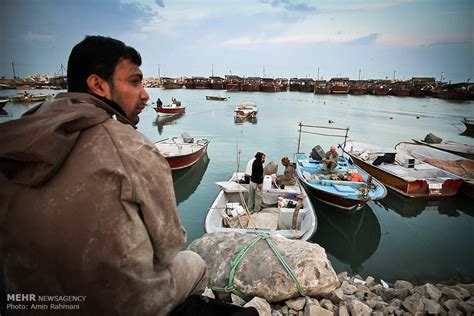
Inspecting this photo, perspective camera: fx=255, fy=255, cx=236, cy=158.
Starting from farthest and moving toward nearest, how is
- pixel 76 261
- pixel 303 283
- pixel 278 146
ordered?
pixel 278 146 < pixel 303 283 < pixel 76 261

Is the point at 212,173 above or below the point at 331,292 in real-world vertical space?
below

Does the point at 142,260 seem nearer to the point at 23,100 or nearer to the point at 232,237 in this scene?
the point at 232,237

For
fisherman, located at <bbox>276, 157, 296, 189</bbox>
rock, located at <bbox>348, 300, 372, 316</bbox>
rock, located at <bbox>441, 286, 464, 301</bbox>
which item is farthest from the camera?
fisherman, located at <bbox>276, 157, 296, 189</bbox>

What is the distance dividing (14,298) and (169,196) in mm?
841

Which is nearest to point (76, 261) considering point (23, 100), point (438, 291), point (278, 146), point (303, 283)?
point (303, 283)

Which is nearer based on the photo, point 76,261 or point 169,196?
point 76,261

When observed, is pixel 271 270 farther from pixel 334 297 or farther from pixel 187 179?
pixel 187 179

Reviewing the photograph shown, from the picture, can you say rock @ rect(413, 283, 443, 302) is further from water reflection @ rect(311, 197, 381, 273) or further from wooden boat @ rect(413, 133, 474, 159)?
wooden boat @ rect(413, 133, 474, 159)

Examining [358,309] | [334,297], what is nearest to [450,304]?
[358,309]

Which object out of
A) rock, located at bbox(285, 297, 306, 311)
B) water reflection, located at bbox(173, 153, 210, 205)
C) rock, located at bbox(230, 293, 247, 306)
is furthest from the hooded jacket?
water reflection, located at bbox(173, 153, 210, 205)

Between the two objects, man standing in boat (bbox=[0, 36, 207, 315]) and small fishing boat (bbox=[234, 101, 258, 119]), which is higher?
man standing in boat (bbox=[0, 36, 207, 315])

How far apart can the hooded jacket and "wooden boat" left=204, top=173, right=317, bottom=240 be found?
4.86m

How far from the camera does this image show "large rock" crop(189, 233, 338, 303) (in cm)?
318

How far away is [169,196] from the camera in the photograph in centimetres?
118
